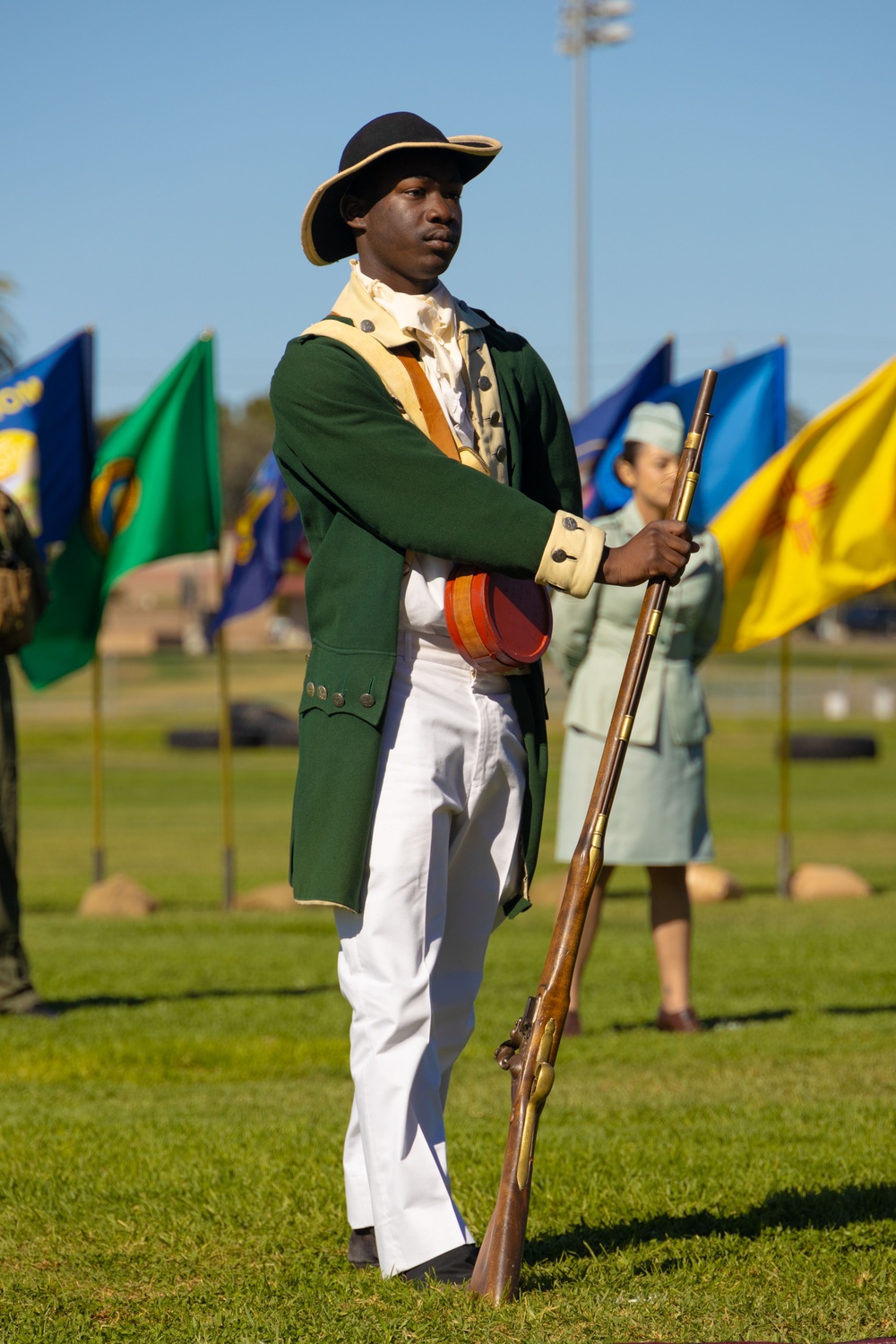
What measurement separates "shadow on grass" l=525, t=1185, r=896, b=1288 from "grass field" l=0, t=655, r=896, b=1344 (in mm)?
13

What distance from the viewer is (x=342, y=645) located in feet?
12.7

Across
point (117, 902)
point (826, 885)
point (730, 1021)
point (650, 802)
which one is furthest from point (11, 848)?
point (826, 885)

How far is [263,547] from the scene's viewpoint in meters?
14.3

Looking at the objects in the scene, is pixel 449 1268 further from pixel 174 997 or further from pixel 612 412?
pixel 612 412

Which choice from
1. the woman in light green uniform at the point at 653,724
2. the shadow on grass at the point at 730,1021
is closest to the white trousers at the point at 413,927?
the woman in light green uniform at the point at 653,724

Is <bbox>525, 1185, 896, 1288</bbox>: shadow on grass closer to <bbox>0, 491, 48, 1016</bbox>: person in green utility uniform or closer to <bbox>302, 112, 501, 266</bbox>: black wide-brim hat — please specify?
<bbox>302, 112, 501, 266</bbox>: black wide-brim hat

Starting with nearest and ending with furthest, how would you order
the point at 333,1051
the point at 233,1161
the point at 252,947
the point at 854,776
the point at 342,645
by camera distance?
the point at 342,645, the point at 233,1161, the point at 333,1051, the point at 252,947, the point at 854,776

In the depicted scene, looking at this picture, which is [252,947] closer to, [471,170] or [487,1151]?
[487,1151]

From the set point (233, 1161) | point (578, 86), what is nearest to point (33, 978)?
point (233, 1161)

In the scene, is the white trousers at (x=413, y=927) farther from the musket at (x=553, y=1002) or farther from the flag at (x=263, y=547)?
the flag at (x=263, y=547)

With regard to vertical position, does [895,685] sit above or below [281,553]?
below

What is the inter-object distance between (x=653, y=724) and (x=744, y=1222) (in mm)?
3307

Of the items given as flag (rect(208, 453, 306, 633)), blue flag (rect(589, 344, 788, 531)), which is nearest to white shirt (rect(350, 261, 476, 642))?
blue flag (rect(589, 344, 788, 531))

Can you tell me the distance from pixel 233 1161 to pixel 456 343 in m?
2.42
